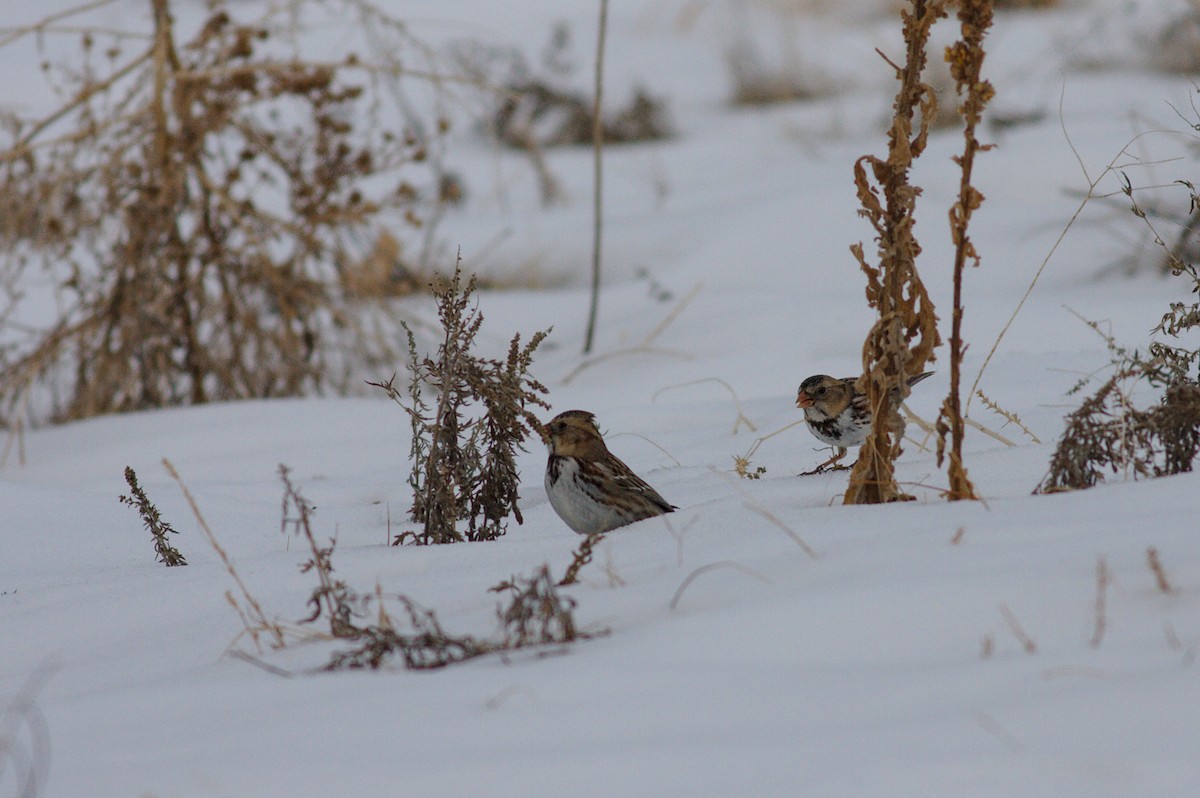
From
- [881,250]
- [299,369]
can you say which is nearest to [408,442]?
[299,369]

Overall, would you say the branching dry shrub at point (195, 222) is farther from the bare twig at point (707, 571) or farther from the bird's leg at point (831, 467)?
the bare twig at point (707, 571)

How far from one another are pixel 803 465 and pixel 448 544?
1.76 m

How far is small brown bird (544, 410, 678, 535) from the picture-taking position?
3480mm

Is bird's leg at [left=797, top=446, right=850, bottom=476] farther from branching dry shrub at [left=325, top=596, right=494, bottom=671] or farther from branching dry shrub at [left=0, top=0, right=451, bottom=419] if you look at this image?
branching dry shrub at [left=0, top=0, right=451, bottom=419]

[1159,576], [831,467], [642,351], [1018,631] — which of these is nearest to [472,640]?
[1018,631]

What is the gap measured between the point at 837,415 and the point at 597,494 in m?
1.11

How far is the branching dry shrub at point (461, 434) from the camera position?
3301 mm

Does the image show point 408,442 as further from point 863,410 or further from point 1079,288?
point 1079,288

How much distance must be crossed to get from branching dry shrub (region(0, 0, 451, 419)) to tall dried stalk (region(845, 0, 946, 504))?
4235mm

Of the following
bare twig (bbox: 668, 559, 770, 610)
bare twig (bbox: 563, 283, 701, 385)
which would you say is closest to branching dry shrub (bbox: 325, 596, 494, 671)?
bare twig (bbox: 668, 559, 770, 610)

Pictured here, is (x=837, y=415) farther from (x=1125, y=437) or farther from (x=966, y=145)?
(x=966, y=145)

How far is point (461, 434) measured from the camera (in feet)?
11.4

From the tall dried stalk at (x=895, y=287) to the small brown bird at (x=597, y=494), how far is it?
0.70m

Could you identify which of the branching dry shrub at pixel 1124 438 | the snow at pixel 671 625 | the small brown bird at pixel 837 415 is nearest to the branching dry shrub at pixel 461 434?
the snow at pixel 671 625
